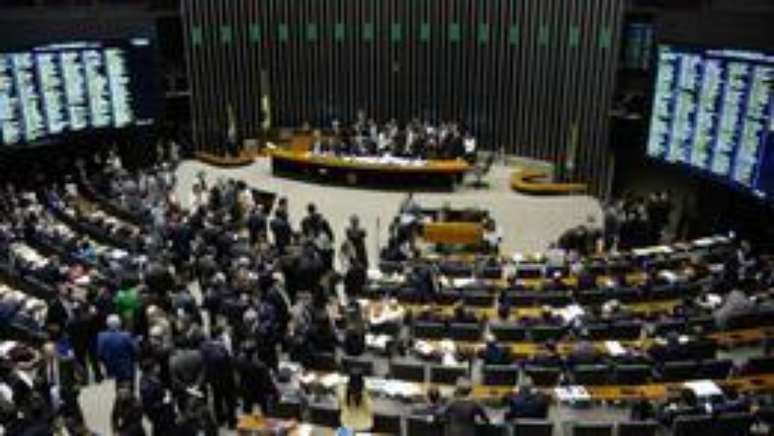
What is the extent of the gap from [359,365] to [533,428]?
8.62 feet

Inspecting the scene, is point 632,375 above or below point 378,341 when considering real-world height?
above

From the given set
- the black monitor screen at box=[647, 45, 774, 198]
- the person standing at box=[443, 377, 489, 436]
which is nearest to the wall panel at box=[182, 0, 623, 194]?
the black monitor screen at box=[647, 45, 774, 198]

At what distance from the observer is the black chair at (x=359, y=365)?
11.1 metres

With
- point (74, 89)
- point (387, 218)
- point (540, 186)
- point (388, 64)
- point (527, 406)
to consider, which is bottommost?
point (387, 218)

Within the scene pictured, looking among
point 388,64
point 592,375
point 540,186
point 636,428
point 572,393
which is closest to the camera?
point 636,428

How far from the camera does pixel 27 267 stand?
14.3m

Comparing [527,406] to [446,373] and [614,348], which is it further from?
[614,348]

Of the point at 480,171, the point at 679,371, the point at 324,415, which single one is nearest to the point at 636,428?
the point at 679,371

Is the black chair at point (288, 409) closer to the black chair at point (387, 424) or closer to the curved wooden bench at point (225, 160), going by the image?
the black chair at point (387, 424)

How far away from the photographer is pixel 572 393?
10578mm

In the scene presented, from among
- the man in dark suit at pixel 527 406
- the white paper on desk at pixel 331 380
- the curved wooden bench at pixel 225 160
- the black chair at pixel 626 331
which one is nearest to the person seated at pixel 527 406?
the man in dark suit at pixel 527 406

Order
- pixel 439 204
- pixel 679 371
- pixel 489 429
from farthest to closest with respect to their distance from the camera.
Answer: pixel 439 204, pixel 679 371, pixel 489 429

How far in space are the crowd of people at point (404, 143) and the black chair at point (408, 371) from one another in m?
12.7

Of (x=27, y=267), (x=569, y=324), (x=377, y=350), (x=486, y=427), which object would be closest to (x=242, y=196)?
(x=27, y=267)
